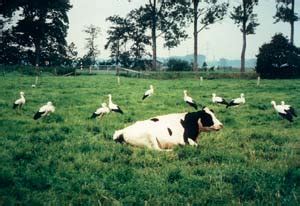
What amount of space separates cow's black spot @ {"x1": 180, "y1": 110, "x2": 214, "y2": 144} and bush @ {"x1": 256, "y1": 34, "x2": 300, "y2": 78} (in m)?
41.9

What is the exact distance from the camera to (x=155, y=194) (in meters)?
6.64

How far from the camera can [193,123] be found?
35.5 ft

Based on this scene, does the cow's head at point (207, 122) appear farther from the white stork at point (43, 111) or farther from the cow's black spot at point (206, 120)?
the white stork at point (43, 111)

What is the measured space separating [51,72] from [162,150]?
4932 centimetres

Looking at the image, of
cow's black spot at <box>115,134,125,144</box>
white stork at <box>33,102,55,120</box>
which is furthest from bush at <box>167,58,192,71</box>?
cow's black spot at <box>115,134,125,144</box>

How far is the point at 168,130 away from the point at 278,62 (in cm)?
4365

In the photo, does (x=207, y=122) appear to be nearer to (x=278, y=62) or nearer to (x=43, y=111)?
(x=43, y=111)

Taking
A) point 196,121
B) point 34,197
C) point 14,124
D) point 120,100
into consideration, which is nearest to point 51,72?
point 120,100

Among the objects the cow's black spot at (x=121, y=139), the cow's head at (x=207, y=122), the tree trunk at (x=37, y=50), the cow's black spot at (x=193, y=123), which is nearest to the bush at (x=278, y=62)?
the tree trunk at (x=37, y=50)

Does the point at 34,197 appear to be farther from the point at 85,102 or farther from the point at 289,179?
the point at 85,102

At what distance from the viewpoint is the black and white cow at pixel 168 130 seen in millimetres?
10164

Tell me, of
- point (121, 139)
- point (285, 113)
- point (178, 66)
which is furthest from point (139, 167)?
point (178, 66)

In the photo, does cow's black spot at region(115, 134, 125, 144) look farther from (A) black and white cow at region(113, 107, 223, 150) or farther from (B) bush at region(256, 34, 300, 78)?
(B) bush at region(256, 34, 300, 78)

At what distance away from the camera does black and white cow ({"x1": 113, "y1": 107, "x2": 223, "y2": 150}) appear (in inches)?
400
